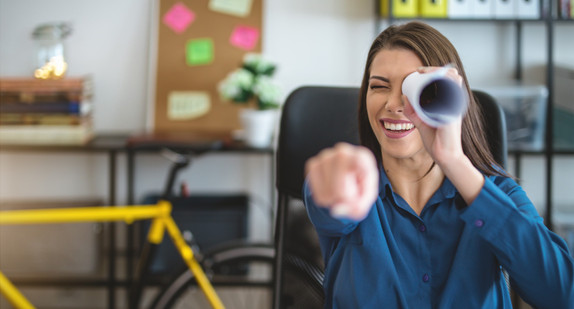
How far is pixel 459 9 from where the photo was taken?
2.63 meters

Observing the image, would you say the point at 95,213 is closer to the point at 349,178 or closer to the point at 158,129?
the point at 158,129

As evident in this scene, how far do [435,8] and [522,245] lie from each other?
1.78 metres

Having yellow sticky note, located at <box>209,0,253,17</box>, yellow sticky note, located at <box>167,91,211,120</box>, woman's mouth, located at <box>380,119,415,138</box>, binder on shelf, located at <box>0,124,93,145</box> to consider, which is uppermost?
yellow sticky note, located at <box>209,0,253,17</box>

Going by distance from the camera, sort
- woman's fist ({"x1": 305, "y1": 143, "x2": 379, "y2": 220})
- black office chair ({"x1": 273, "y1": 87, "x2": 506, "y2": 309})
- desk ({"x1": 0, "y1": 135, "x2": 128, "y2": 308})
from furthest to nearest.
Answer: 1. desk ({"x1": 0, "y1": 135, "x2": 128, "y2": 308})
2. black office chair ({"x1": 273, "y1": 87, "x2": 506, "y2": 309})
3. woman's fist ({"x1": 305, "y1": 143, "x2": 379, "y2": 220})

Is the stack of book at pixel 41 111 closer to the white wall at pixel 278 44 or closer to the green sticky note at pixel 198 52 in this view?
the white wall at pixel 278 44

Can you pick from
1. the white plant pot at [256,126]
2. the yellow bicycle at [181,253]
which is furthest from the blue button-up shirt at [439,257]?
the white plant pot at [256,126]

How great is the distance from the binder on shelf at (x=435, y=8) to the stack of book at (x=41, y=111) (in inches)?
54.1

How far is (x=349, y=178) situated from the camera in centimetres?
59

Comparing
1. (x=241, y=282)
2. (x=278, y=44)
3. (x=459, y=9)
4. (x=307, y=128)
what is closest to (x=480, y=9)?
(x=459, y=9)

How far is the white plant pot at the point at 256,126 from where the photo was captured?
263 cm

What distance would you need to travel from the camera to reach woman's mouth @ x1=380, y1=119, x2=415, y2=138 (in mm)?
1079

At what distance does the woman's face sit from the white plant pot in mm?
1502

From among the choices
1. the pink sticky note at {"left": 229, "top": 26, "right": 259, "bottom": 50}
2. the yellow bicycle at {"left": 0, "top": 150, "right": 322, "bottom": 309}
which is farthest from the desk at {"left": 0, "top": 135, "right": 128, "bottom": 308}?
the pink sticky note at {"left": 229, "top": 26, "right": 259, "bottom": 50}

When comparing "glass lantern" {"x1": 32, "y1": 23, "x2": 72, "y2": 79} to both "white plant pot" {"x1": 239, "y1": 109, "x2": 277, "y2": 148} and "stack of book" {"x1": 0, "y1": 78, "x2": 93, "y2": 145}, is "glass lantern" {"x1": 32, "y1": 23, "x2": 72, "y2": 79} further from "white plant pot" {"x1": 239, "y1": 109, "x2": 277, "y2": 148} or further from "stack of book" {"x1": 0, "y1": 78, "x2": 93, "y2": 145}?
"white plant pot" {"x1": 239, "y1": 109, "x2": 277, "y2": 148}
